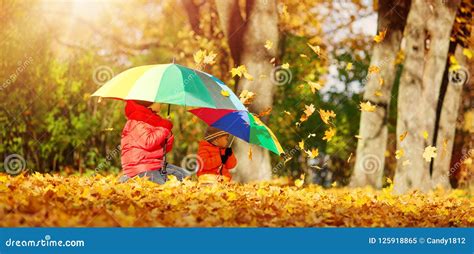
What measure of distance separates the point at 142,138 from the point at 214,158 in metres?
1.28

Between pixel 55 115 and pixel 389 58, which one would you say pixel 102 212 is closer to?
pixel 389 58

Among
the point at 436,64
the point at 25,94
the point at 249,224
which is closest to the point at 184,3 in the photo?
the point at 25,94

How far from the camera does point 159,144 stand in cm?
810

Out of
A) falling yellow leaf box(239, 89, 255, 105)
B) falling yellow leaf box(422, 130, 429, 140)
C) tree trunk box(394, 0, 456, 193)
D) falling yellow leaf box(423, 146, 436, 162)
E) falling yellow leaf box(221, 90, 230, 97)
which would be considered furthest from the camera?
tree trunk box(394, 0, 456, 193)

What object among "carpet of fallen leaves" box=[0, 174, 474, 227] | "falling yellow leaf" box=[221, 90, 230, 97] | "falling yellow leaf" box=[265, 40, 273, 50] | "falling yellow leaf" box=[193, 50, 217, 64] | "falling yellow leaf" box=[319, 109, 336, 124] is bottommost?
"carpet of fallen leaves" box=[0, 174, 474, 227]

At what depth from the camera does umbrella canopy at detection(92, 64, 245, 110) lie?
7652 millimetres

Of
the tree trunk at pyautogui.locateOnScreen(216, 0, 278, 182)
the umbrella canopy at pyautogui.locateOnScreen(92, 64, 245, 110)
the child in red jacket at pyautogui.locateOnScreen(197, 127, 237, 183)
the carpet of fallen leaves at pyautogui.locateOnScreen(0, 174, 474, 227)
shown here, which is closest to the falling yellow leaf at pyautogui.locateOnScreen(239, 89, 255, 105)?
the tree trunk at pyautogui.locateOnScreen(216, 0, 278, 182)

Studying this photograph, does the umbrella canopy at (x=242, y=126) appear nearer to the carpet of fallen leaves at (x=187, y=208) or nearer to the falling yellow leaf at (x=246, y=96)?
the carpet of fallen leaves at (x=187, y=208)

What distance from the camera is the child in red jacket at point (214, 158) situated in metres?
8.98

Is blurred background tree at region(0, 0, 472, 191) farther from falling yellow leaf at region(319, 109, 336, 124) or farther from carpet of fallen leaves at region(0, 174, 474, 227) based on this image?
carpet of fallen leaves at region(0, 174, 474, 227)

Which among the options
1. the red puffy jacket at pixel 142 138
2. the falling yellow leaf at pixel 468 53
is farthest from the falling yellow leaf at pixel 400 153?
the red puffy jacket at pixel 142 138

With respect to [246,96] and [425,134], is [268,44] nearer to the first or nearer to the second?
[246,96]

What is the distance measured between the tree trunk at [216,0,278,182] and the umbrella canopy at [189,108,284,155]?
1.65m

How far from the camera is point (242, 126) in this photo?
918 cm
